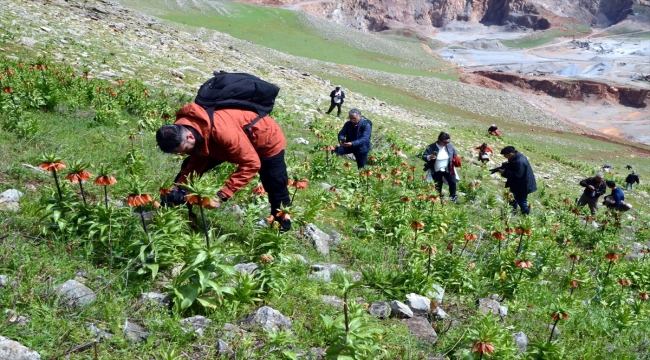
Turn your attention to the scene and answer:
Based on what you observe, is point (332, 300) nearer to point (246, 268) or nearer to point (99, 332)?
point (246, 268)

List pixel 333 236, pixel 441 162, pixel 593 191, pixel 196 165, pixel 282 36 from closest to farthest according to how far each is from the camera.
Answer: pixel 196 165
pixel 333 236
pixel 441 162
pixel 593 191
pixel 282 36

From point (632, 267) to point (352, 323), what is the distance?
6.45m

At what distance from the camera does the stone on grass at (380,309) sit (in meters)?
4.49

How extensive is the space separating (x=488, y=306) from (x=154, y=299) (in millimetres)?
3487

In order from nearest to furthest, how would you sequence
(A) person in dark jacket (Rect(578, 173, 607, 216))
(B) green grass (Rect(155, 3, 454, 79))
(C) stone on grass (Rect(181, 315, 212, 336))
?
(C) stone on grass (Rect(181, 315, 212, 336)) → (A) person in dark jacket (Rect(578, 173, 607, 216)) → (B) green grass (Rect(155, 3, 454, 79))

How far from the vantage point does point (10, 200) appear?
4668mm

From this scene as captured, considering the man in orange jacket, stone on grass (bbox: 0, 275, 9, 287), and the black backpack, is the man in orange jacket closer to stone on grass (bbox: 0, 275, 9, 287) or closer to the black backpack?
the black backpack

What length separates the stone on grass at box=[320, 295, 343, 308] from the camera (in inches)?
175

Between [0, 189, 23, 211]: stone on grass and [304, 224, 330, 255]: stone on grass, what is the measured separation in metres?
3.19

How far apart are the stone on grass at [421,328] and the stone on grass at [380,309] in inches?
7.9

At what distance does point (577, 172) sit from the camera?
72.3 ft

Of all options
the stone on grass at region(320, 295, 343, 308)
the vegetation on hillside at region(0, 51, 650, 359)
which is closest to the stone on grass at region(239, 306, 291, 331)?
the vegetation on hillside at region(0, 51, 650, 359)

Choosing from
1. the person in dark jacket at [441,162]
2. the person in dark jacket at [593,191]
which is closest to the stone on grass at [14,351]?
the person in dark jacket at [441,162]

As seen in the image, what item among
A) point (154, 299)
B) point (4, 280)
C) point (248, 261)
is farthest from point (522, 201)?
point (4, 280)
